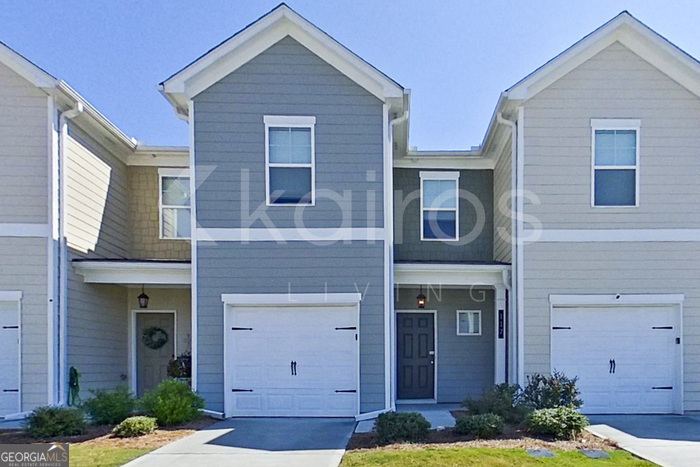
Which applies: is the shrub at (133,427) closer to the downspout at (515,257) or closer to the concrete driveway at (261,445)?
the concrete driveway at (261,445)

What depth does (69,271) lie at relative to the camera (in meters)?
10.0

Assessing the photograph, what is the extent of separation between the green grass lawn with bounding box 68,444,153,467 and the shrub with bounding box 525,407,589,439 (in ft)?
18.6

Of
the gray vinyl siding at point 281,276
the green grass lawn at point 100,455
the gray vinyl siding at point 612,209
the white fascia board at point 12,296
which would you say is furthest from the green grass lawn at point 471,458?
the white fascia board at point 12,296

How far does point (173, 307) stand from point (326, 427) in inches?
210

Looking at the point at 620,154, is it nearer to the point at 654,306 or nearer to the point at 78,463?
the point at 654,306

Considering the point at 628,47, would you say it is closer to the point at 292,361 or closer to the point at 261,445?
the point at 292,361

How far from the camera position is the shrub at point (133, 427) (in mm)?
8078

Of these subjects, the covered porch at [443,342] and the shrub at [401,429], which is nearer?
the shrub at [401,429]

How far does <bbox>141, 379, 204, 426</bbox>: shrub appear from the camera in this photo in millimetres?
8703

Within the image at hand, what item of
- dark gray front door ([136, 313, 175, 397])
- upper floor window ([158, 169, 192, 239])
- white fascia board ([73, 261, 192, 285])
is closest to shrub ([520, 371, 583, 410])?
white fascia board ([73, 261, 192, 285])

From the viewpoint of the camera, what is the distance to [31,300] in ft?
31.3

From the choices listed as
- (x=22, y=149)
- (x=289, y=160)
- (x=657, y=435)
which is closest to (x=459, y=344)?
(x=657, y=435)

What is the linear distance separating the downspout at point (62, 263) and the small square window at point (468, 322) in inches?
328

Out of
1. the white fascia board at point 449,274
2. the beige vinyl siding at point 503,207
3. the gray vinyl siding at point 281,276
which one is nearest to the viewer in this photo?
the gray vinyl siding at point 281,276
